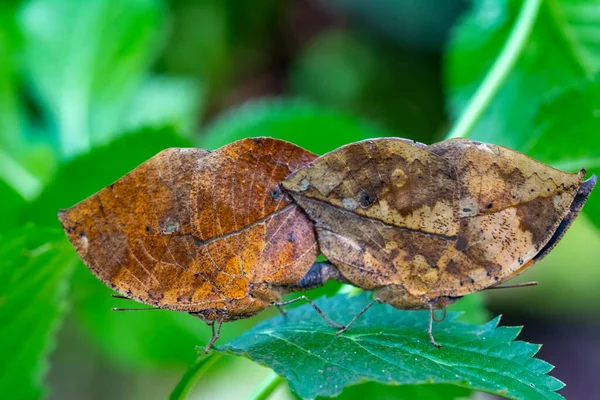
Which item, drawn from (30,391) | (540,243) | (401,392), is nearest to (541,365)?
(540,243)

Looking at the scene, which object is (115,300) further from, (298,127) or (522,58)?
(522,58)

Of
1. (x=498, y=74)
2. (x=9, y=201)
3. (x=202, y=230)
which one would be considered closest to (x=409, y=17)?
(x=498, y=74)

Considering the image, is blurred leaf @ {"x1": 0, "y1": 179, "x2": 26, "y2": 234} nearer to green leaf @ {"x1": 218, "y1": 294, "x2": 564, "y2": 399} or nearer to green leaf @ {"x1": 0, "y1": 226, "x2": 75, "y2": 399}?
green leaf @ {"x1": 0, "y1": 226, "x2": 75, "y2": 399}

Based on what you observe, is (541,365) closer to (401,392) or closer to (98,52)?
(401,392)

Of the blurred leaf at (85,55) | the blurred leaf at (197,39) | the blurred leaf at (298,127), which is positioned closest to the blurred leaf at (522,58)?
the blurred leaf at (298,127)

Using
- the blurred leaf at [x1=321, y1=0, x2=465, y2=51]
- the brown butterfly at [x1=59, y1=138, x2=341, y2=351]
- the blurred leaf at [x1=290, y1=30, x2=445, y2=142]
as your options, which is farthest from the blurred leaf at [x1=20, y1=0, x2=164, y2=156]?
the blurred leaf at [x1=321, y1=0, x2=465, y2=51]

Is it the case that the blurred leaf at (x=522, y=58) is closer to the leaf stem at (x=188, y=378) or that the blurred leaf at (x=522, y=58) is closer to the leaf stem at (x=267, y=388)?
the leaf stem at (x=267, y=388)

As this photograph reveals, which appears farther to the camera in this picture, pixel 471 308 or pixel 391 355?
pixel 471 308
